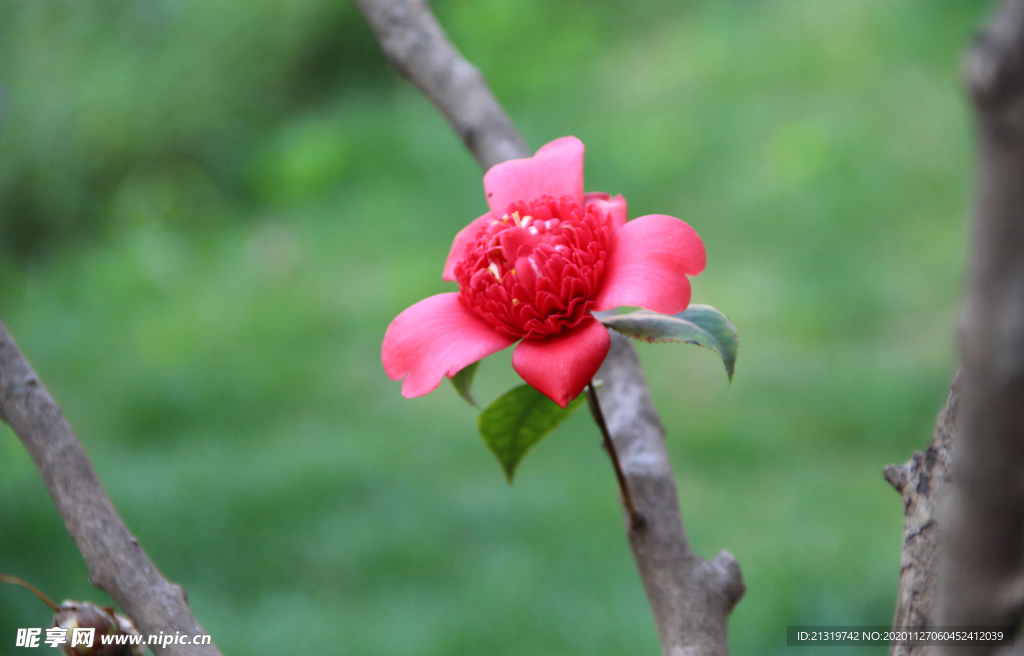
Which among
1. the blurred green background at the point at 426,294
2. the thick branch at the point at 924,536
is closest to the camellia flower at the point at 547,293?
the thick branch at the point at 924,536

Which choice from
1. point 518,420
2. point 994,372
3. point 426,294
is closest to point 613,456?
point 518,420

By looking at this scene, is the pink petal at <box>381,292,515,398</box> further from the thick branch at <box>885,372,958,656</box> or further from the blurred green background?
the blurred green background

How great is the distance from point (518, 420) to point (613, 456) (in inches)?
2.7

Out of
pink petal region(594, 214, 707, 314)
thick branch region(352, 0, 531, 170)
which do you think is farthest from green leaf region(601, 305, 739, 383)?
thick branch region(352, 0, 531, 170)

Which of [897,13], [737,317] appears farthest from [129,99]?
[897,13]

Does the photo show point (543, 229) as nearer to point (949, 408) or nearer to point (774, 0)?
point (949, 408)

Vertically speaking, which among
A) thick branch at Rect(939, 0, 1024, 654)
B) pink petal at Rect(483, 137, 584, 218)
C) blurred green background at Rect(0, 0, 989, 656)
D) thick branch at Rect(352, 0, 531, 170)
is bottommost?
thick branch at Rect(939, 0, 1024, 654)

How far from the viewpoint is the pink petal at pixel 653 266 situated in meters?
0.37

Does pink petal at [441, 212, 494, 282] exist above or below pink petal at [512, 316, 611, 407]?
above

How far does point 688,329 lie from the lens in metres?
0.42

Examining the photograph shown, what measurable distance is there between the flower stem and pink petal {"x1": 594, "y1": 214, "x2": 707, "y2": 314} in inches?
2.0

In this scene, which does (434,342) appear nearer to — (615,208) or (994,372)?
(615,208)

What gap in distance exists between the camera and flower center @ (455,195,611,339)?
1.26ft

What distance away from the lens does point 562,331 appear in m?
0.39
